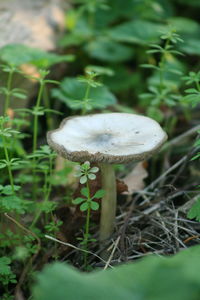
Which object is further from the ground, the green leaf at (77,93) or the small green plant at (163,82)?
the small green plant at (163,82)

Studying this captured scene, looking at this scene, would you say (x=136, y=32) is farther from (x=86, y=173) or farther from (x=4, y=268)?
(x=4, y=268)

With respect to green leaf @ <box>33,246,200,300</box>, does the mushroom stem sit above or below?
below

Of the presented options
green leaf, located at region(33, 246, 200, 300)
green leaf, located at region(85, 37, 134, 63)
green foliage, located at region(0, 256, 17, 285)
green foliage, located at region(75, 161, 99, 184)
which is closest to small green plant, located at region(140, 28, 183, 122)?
green leaf, located at region(85, 37, 134, 63)

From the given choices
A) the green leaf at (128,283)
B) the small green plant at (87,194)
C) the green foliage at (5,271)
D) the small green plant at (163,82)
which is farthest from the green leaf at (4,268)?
the small green plant at (163,82)

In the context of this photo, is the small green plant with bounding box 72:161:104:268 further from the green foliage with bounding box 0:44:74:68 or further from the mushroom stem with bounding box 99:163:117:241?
the green foliage with bounding box 0:44:74:68

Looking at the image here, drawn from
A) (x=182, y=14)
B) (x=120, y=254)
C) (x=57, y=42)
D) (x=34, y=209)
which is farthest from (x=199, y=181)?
(x=182, y=14)

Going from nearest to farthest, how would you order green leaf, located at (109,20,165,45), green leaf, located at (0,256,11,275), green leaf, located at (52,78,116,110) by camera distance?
green leaf, located at (0,256,11,275) < green leaf, located at (52,78,116,110) < green leaf, located at (109,20,165,45)

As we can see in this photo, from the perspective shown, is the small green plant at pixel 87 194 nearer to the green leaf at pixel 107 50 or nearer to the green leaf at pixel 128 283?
the green leaf at pixel 128 283

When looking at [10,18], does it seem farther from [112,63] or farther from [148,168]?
[148,168]

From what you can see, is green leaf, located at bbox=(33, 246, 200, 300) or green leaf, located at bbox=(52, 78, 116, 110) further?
green leaf, located at bbox=(52, 78, 116, 110)
